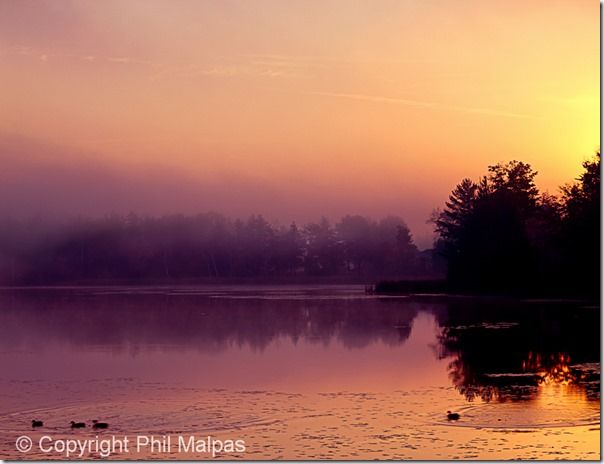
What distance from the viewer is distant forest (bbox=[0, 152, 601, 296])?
57.2 metres

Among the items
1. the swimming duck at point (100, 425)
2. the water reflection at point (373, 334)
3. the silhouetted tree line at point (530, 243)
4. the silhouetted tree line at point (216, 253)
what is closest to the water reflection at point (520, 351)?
the water reflection at point (373, 334)

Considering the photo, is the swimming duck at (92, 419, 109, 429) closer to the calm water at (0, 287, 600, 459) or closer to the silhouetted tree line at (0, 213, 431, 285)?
the calm water at (0, 287, 600, 459)

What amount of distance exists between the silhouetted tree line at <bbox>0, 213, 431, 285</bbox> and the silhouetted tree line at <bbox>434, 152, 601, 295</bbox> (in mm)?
23159

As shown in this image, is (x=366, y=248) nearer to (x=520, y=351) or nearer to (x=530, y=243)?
(x=530, y=243)

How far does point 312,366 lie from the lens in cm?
2323

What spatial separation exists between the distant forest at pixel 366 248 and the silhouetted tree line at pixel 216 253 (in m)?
0.16

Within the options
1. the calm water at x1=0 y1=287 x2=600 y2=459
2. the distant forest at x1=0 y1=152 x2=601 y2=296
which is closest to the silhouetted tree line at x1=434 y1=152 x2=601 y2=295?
the distant forest at x1=0 y1=152 x2=601 y2=296

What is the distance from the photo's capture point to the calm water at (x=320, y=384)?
44.9 feet

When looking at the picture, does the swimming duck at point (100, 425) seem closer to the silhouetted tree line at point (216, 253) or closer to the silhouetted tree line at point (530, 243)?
the silhouetted tree line at point (530, 243)

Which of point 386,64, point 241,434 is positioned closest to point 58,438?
point 241,434

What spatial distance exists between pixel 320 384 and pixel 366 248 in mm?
85664

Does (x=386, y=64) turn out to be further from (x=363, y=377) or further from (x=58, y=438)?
(x=58, y=438)

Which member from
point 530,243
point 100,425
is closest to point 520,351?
point 100,425

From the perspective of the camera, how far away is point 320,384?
1984 centimetres
